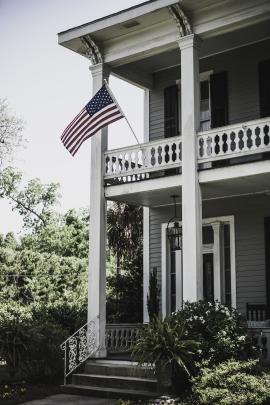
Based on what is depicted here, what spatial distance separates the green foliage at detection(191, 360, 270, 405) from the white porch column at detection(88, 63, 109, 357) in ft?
12.6

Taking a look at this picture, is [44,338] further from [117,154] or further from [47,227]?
[47,227]

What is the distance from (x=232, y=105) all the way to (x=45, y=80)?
13086mm

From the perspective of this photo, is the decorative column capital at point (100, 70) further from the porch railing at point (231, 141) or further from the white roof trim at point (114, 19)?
the porch railing at point (231, 141)

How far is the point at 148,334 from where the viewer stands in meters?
10.3

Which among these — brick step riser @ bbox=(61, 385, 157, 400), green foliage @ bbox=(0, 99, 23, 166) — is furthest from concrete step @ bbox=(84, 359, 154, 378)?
green foliage @ bbox=(0, 99, 23, 166)

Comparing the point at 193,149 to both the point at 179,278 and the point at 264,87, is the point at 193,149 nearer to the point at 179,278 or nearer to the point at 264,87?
the point at 264,87

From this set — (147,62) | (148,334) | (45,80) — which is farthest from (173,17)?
(45,80)

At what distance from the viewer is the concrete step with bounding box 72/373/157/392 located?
35.5 feet

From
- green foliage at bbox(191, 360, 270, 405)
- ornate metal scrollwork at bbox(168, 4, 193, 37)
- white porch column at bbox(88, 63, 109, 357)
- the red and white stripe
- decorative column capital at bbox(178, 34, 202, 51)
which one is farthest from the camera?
white porch column at bbox(88, 63, 109, 357)

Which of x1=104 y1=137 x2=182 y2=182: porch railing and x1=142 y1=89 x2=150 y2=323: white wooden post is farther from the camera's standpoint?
x1=142 y1=89 x2=150 y2=323: white wooden post

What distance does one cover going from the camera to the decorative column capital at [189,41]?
1211cm

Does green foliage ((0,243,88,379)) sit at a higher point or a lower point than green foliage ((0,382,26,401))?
higher

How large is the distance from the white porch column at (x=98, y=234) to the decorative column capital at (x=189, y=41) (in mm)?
2194

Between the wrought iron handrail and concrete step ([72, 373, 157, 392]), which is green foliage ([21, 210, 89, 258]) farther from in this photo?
concrete step ([72, 373, 157, 392])
